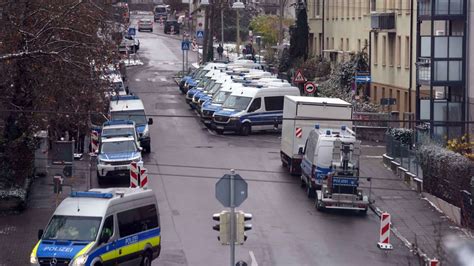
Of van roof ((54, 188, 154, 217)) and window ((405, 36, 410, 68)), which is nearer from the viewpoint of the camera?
van roof ((54, 188, 154, 217))

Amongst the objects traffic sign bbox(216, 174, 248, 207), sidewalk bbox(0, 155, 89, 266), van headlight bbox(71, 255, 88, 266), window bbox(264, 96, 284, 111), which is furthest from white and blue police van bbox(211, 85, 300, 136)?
traffic sign bbox(216, 174, 248, 207)

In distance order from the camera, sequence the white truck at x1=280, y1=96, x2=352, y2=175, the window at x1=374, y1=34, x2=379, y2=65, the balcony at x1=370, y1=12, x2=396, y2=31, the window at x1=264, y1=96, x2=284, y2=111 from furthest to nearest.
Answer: the window at x1=374, y1=34, x2=379, y2=65, the balcony at x1=370, y1=12, x2=396, y2=31, the window at x1=264, y1=96, x2=284, y2=111, the white truck at x1=280, y1=96, x2=352, y2=175

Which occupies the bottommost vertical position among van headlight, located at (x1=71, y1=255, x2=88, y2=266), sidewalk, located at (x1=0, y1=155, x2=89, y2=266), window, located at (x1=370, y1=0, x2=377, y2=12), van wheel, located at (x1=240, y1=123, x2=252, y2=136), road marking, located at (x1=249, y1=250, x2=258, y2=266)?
road marking, located at (x1=249, y1=250, x2=258, y2=266)

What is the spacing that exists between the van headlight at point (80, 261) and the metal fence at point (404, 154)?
16042mm

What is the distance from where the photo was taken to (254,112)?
49.0 meters

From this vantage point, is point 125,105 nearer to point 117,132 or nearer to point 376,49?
point 117,132

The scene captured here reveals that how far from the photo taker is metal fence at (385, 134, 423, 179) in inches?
1447

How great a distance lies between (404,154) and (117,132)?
1004 centimetres

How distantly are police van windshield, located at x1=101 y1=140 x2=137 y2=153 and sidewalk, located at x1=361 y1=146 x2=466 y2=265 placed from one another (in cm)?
799

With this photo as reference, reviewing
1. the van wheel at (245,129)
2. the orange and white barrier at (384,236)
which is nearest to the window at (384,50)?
the van wheel at (245,129)

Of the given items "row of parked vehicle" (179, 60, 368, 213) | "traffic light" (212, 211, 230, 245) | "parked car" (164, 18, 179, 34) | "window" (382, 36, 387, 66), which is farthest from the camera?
"parked car" (164, 18, 179, 34)

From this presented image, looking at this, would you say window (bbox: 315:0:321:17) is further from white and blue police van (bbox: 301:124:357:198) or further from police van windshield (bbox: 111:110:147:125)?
white and blue police van (bbox: 301:124:357:198)

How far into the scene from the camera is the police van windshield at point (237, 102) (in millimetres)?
49219

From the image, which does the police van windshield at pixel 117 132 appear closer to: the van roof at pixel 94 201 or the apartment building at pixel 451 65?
the apartment building at pixel 451 65
